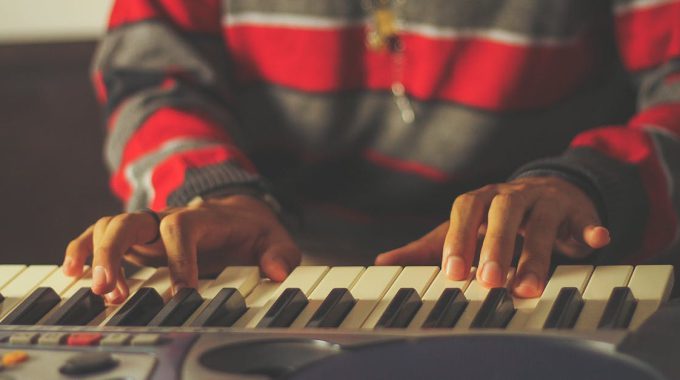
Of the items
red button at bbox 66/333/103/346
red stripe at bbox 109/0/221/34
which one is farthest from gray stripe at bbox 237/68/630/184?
red button at bbox 66/333/103/346

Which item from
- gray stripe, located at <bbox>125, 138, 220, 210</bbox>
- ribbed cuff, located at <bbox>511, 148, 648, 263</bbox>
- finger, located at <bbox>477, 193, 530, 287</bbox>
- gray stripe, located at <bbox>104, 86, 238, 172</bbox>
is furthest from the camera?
gray stripe, located at <bbox>104, 86, 238, 172</bbox>

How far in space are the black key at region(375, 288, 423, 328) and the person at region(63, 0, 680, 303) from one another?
0.24 metres

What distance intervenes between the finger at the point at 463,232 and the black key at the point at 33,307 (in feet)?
0.79

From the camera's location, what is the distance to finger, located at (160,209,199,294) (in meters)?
0.67

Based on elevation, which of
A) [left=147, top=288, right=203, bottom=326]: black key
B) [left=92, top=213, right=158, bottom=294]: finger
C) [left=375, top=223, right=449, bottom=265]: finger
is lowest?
[left=375, top=223, right=449, bottom=265]: finger

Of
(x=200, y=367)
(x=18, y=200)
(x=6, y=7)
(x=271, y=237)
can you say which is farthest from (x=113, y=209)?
(x=200, y=367)

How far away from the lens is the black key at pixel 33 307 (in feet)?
2.03

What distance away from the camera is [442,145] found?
3.60 ft

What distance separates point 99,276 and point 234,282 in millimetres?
84

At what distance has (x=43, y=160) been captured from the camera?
1.60 metres

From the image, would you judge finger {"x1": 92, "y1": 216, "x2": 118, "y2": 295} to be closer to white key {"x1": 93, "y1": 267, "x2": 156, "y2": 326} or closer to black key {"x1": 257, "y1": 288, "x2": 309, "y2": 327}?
white key {"x1": 93, "y1": 267, "x2": 156, "y2": 326}

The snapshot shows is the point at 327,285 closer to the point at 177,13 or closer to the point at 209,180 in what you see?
the point at 209,180

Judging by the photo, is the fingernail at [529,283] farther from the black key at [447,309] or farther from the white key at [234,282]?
the white key at [234,282]

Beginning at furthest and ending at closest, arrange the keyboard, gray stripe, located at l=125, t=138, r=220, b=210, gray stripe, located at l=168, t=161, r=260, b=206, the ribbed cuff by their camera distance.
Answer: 1. gray stripe, located at l=125, t=138, r=220, b=210
2. gray stripe, located at l=168, t=161, r=260, b=206
3. the ribbed cuff
4. the keyboard
